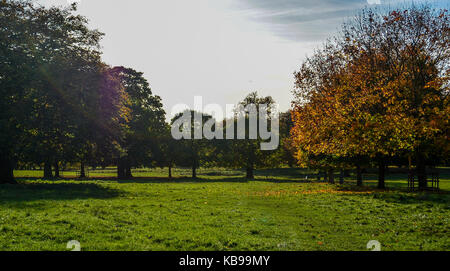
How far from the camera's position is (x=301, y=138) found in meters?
35.6

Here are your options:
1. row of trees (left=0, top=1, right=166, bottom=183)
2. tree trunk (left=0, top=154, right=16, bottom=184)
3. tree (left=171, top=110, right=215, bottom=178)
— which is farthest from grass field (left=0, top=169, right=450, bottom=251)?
tree (left=171, top=110, right=215, bottom=178)

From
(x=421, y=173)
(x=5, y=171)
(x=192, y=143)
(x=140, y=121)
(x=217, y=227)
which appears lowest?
(x=217, y=227)

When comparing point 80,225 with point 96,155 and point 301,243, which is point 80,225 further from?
point 96,155

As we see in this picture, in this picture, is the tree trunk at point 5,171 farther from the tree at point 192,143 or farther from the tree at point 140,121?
the tree at point 192,143

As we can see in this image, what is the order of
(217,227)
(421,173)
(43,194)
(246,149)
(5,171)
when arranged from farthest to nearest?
(246,149) → (421,173) → (5,171) → (43,194) → (217,227)

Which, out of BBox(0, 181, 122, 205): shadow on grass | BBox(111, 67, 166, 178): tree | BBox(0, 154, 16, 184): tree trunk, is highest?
BBox(111, 67, 166, 178): tree

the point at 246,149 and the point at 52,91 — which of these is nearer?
the point at 52,91

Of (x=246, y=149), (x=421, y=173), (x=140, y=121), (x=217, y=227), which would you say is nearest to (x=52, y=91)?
(x=217, y=227)

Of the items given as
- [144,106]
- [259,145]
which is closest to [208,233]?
[144,106]

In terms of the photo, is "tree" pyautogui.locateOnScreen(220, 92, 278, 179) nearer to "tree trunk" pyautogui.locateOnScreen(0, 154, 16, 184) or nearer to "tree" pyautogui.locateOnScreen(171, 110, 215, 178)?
"tree" pyautogui.locateOnScreen(171, 110, 215, 178)

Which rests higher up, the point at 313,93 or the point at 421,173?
the point at 313,93

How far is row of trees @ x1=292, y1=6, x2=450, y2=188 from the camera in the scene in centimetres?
2778

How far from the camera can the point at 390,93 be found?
93.8 feet

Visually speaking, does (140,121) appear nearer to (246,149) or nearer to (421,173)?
(246,149)
